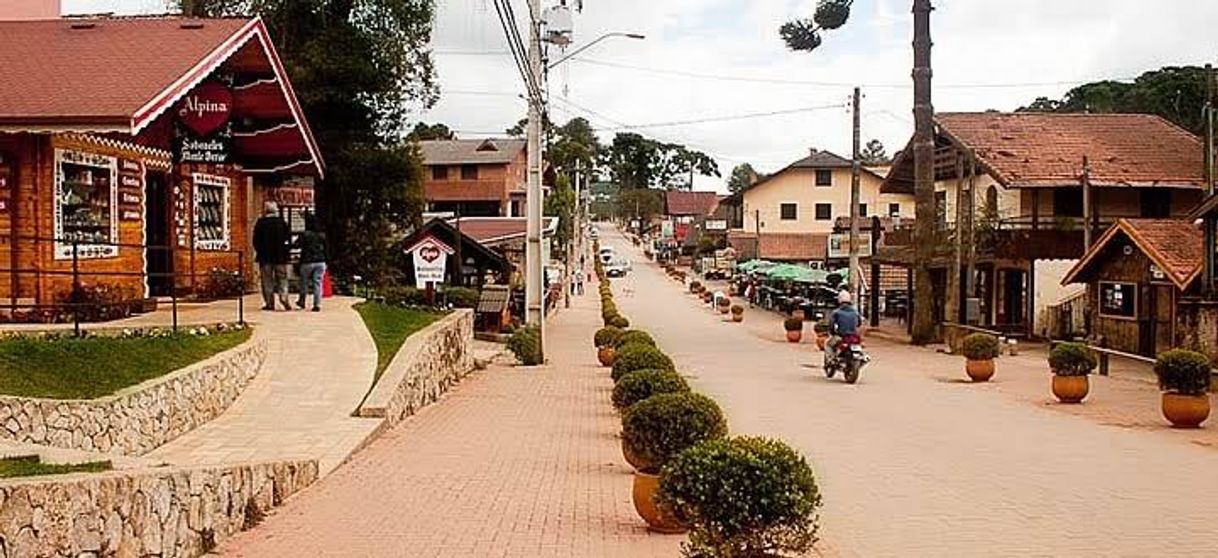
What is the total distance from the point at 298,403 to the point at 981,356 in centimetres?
1655

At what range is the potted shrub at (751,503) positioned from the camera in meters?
7.09

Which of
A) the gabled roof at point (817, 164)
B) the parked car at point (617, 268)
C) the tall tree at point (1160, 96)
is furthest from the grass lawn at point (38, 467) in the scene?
the parked car at point (617, 268)

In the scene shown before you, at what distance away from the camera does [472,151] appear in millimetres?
86812

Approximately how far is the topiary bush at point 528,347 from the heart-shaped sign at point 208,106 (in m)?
10.7

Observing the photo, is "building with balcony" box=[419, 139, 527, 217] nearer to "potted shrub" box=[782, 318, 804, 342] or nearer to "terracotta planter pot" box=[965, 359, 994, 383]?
"potted shrub" box=[782, 318, 804, 342]

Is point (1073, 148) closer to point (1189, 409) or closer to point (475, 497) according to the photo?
point (1189, 409)

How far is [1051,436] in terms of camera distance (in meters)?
17.6

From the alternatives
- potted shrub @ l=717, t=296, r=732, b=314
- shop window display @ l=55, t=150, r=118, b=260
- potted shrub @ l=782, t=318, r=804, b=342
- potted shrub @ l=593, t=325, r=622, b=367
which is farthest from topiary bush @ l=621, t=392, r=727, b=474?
potted shrub @ l=717, t=296, r=732, b=314

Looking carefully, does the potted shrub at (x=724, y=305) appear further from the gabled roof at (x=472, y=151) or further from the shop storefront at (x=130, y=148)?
the shop storefront at (x=130, y=148)

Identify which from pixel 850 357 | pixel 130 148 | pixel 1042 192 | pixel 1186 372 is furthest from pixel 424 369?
pixel 1042 192

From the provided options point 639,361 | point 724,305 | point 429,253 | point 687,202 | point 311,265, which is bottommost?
point 724,305

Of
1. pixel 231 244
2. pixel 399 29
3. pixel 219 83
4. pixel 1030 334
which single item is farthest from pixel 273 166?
pixel 1030 334

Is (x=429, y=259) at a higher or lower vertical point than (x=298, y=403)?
higher

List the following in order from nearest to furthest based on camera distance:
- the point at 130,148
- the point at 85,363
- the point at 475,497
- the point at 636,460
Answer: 1. the point at 636,460
2. the point at 475,497
3. the point at 85,363
4. the point at 130,148
